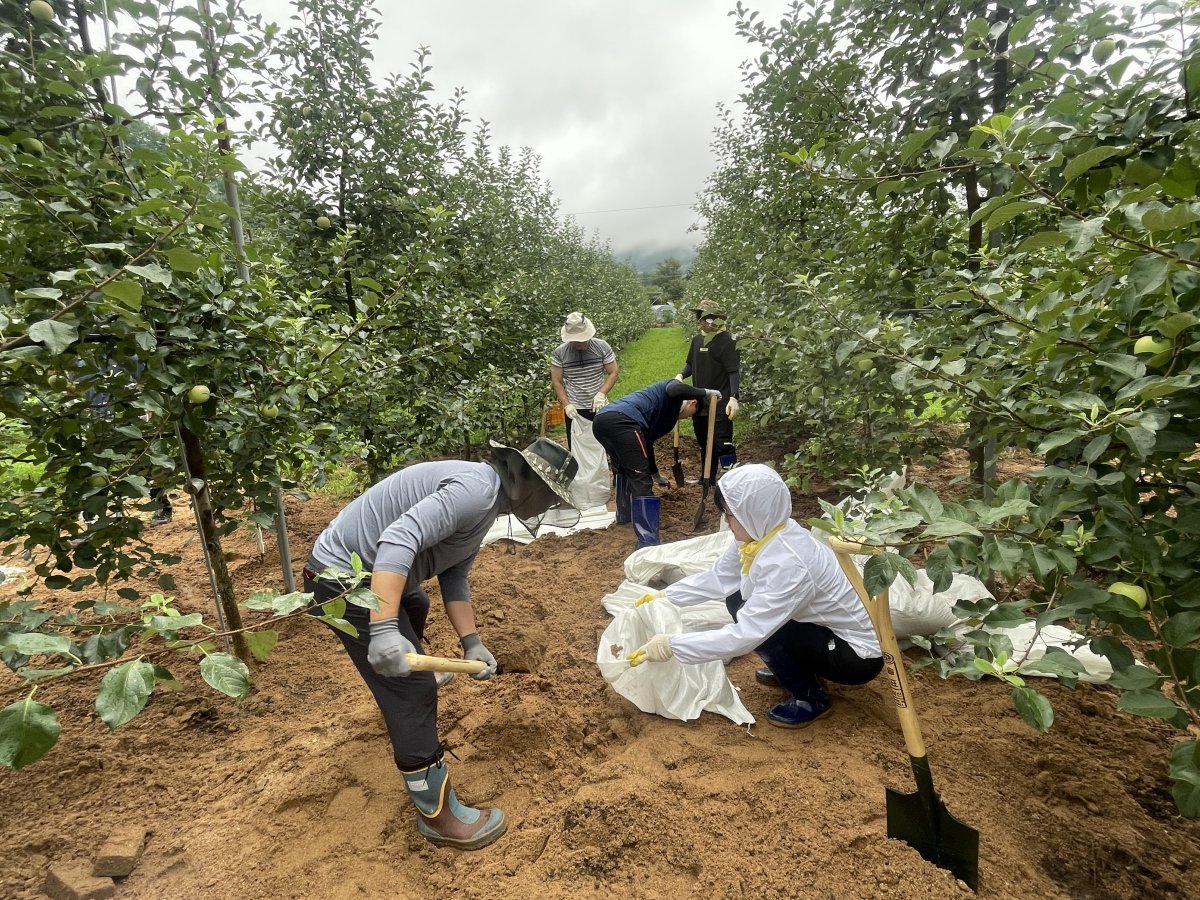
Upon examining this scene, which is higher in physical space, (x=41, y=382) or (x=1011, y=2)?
(x=1011, y=2)

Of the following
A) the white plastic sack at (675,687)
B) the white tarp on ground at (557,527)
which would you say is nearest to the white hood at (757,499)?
the white plastic sack at (675,687)

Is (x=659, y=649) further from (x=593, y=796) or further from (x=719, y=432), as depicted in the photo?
(x=719, y=432)

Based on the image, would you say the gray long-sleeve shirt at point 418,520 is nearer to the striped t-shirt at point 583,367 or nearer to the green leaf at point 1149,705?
the green leaf at point 1149,705

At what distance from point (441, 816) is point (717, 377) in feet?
13.9

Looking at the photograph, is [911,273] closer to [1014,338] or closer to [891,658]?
[1014,338]

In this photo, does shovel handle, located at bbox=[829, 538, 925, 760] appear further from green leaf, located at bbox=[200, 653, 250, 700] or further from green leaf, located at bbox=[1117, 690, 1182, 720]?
green leaf, located at bbox=[200, 653, 250, 700]

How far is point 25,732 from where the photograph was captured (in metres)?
0.80

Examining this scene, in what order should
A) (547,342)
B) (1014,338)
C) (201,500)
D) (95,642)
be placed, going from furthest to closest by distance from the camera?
(547,342), (201,500), (1014,338), (95,642)

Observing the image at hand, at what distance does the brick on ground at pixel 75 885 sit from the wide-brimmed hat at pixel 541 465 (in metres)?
1.72

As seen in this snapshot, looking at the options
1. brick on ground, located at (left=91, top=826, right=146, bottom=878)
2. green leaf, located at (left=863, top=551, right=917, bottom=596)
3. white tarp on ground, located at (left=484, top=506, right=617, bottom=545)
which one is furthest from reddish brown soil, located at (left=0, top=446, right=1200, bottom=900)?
white tarp on ground, located at (left=484, top=506, right=617, bottom=545)

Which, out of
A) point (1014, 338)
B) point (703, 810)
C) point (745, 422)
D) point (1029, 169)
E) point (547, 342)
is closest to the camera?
point (1029, 169)

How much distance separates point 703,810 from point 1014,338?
1.80m

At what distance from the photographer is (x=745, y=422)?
24.9 ft

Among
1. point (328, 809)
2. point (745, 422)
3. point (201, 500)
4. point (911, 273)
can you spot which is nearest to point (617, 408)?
point (911, 273)
